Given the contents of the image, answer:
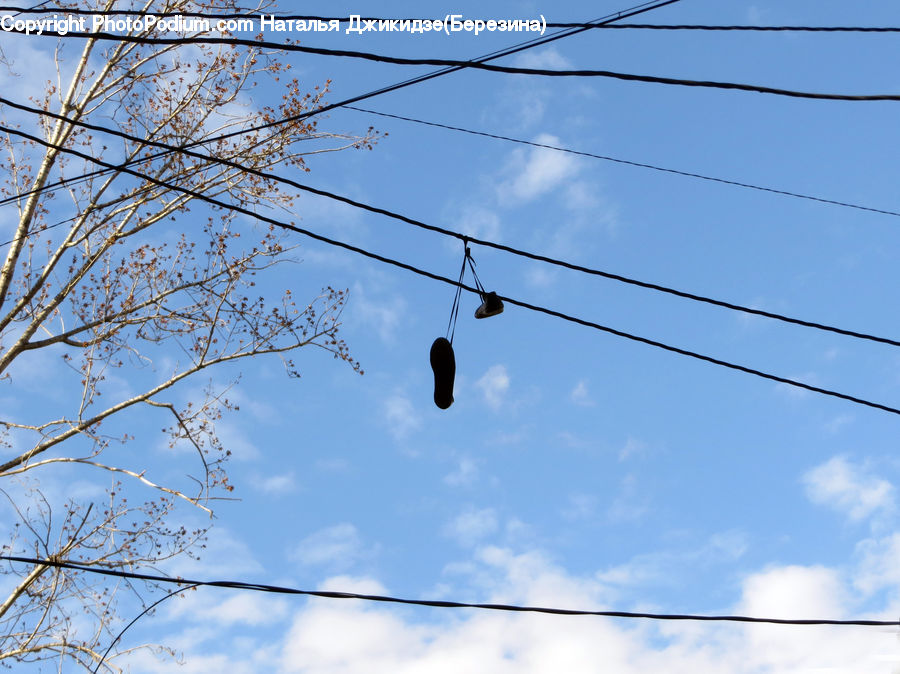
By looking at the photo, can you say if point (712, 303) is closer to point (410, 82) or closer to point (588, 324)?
point (588, 324)

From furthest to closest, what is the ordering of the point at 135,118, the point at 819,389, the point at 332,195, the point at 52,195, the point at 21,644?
the point at 135,118 < the point at 52,195 < the point at 21,644 < the point at 819,389 < the point at 332,195

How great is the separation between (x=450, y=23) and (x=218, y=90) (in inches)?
245

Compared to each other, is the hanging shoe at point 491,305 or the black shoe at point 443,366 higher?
the hanging shoe at point 491,305

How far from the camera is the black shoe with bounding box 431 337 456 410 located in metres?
4.76

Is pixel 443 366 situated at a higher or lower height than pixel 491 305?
lower

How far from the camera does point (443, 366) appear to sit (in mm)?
4758

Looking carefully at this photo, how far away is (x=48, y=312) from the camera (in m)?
8.57

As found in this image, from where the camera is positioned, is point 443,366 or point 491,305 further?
point 443,366

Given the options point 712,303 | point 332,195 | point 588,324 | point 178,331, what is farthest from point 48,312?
point 712,303

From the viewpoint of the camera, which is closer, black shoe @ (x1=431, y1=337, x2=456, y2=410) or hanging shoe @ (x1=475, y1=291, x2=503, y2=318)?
hanging shoe @ (x1=475, y1=291, x2=503, y2=318)

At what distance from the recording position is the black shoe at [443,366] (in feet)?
15.6

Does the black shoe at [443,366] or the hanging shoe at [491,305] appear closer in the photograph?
the hanging shoe at [491,305]

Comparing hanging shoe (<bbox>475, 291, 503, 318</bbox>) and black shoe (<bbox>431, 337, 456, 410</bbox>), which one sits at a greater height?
hanging shoe (<bbox>475, 291, 503, 318</bbox>)

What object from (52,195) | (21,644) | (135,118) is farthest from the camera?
(135,118)
